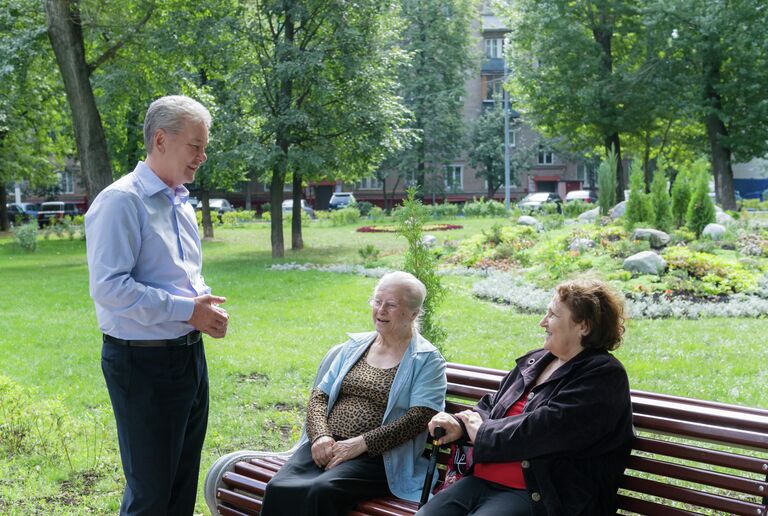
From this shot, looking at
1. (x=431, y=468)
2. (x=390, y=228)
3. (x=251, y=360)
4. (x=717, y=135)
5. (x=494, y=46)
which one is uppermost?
(x=494, y=46)

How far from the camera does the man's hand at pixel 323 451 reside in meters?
3.97

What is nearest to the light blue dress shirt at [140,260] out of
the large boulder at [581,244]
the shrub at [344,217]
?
the large boulder at [581,244]

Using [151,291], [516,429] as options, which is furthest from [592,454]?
[151,291]

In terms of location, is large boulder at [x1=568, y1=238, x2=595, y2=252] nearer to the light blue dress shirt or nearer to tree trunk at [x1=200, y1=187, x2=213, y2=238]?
the light blue dress shirt

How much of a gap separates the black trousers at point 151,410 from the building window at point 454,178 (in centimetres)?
4576

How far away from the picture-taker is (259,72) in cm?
1917

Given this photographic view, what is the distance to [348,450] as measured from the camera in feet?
12.9

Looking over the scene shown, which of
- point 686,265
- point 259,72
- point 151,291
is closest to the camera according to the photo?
point 151,291

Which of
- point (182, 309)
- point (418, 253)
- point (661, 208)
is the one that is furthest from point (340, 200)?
point (182, 309)

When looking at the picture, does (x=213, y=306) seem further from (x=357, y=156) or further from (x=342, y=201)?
(x=342, y=201)

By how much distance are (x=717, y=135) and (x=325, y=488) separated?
29.5 m

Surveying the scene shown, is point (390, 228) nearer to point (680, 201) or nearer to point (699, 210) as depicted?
point (680, 201)

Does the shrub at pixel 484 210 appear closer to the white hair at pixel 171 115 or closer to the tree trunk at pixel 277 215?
the tree trunk at pixel 277 215

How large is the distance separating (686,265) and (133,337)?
10564mm
